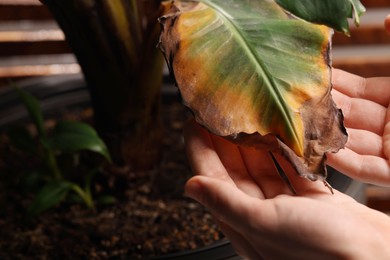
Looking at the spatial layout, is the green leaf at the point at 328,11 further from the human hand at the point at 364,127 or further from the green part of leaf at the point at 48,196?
the green part of leaf at the point at 48,196

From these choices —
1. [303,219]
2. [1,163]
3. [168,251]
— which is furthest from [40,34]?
[303,219]

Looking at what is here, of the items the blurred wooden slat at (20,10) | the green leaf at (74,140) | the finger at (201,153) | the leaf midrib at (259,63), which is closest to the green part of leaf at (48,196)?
the green leaf at (74,140)

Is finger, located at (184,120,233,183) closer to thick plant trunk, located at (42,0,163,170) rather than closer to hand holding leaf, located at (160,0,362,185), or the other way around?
hand holding leaf, located at (160,0,362,185)

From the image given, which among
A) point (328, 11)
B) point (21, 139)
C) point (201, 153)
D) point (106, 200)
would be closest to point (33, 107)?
point (21, 139)

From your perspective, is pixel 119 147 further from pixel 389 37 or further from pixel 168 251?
pixel 389 37

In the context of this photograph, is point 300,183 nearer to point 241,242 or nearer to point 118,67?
point 241,242

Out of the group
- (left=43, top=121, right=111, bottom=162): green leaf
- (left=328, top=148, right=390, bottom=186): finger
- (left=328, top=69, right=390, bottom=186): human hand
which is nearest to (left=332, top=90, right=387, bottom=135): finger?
(left=328, top=69, right=390, bottom=186): human hand
